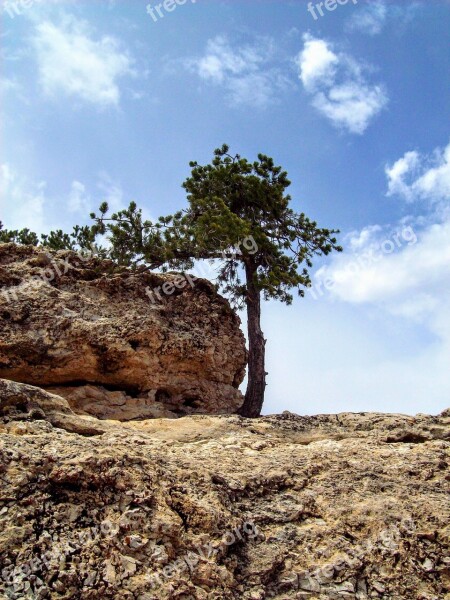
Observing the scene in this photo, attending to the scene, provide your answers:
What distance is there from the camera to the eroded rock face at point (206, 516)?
213 inches

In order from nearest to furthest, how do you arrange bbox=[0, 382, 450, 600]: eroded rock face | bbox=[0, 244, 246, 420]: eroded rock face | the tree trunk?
1. bbox=[0, 382, 450, 600]: eroded rock face
2. bbox=[0, 244, 246, 420]: eroded rock face
3. the tree trunk

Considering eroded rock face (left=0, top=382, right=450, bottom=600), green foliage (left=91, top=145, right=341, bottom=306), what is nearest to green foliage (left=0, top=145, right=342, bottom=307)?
green foliage (left=91, top=145, right=341, bottom=306)

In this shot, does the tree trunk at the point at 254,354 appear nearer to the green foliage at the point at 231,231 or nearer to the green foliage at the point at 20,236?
the green foliage at the point at 231,231

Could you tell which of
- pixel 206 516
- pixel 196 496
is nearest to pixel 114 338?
pixel 196 496

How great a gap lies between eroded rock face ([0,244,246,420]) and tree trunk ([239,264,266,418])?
1.20 feet

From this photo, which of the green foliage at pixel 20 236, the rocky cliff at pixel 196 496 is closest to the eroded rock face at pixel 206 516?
the rocky cliff at pixel 196 496

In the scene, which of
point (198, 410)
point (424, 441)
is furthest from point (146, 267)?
point (424, 441)

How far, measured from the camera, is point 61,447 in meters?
6.73

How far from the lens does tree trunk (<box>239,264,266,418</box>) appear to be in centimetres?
1425

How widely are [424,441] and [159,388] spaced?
6750 mm

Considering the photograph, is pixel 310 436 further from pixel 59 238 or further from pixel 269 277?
pixel 59 238

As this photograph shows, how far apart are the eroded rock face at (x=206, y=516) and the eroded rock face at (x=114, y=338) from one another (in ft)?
13.5

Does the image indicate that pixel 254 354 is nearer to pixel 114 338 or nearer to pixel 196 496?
pixel 114 338

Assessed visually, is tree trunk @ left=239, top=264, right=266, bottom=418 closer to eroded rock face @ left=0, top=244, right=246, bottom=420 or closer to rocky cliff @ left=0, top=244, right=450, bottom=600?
eroded rock face @ left=0, top=244, right=246, bottom=420
